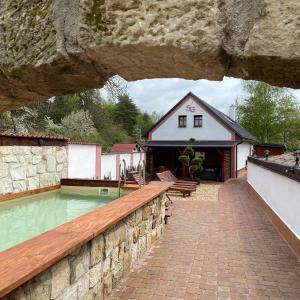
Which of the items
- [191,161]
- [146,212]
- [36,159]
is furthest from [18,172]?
[191,161]

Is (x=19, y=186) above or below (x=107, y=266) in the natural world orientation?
above

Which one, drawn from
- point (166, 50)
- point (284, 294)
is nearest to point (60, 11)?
point (166, 50)

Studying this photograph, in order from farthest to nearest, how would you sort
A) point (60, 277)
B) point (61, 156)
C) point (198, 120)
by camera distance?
1. point (198, 120)
2. point (61, 156)
3. point (60, 277)

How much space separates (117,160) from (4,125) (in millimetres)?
5653

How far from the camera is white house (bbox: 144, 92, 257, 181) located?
A: 22844mm

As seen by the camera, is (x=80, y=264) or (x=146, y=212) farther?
(x=146, y=212)

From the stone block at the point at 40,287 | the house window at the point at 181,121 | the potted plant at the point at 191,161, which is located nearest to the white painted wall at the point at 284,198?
the stone block at the point at 40,287

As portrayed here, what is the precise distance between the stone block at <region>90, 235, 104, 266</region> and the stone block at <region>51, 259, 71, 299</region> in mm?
597

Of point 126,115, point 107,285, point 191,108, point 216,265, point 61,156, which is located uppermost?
point 126,115

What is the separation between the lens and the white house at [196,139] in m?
22.8

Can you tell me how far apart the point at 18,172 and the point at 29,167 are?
517 millimetres

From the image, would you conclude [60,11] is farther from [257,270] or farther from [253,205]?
[253,205]

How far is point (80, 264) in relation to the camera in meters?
3.60

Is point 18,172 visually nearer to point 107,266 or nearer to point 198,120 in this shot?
point 107,266
